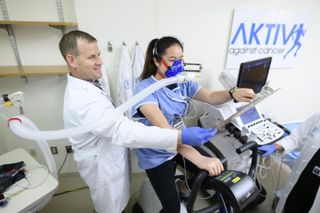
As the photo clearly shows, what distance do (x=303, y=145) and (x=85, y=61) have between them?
5.03ft

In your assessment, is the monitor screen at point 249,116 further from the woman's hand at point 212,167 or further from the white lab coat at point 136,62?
the white lab coat at point 136,62

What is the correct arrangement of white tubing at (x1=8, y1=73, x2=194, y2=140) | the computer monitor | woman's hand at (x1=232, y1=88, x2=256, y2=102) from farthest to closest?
the computer monitor
woman's hand at (x1=232, y1=88, x2=256, y2=102)
white tubing at (x1=8, y1=73, x2=194, y2=140)

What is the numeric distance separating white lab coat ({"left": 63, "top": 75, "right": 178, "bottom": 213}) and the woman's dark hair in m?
0.33

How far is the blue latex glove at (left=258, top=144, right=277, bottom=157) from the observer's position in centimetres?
132

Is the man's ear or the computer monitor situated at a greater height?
the man's ear

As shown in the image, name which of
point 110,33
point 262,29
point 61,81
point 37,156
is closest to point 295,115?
point 262,29

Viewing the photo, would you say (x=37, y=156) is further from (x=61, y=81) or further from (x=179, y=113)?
(x=179, y=113)

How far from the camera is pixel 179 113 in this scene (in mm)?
1219

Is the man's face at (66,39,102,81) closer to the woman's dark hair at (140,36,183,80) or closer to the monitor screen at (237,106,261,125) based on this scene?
the woman's dark hair at (140,36,183,80)

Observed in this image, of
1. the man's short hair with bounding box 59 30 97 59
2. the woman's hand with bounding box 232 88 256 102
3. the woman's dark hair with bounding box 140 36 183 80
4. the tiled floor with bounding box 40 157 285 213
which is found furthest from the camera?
the tiled floor with bounding box 40 157 285 213

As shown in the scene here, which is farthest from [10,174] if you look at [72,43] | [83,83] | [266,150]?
[266,150]

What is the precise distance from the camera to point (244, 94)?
4.20 ft

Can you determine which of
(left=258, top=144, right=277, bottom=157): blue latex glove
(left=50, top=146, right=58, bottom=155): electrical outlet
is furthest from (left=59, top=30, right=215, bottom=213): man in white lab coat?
(left=50, top=146, right=58, bottom=155): electrical outlet

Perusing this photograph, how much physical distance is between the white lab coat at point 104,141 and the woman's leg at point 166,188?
24 cm
